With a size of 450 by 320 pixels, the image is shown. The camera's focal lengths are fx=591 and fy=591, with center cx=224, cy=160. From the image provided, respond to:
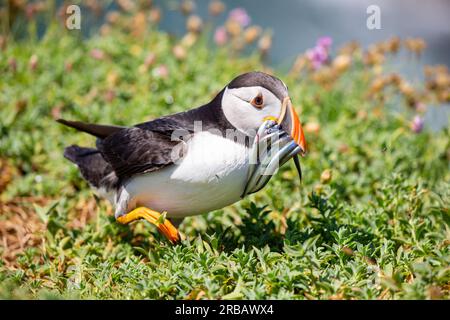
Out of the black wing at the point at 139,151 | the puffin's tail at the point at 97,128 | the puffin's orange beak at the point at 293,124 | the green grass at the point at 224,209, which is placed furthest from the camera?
the puffin's tail at the point at 97,128

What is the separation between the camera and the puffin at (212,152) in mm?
2855

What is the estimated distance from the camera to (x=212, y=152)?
287 centimetres

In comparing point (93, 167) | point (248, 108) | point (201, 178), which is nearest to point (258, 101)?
point (248, 108)

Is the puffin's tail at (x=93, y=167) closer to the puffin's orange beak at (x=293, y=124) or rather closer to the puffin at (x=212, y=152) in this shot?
the puffin at (x=212, y=152)

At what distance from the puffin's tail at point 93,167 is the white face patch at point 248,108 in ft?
3.12

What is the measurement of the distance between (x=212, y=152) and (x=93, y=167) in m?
1.22

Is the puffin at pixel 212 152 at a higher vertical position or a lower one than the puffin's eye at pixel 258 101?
lower

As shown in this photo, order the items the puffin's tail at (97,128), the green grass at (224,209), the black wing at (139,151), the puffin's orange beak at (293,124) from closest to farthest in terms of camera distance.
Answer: the green grass at (224,209), the puffin's orange beak at (293,124), the black wing at (139,151), the puffin's tail at (97,128)

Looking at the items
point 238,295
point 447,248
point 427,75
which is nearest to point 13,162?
point 238,295

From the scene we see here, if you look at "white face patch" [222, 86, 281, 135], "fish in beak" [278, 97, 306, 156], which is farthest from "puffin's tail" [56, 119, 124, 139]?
"fish in beak" [278, 97, 306, 156]

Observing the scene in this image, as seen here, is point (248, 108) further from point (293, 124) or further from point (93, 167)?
point (93, 167)

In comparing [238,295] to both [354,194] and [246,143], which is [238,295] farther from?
[354,194]

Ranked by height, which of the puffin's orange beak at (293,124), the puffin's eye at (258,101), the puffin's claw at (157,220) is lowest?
the puffin's claw at (157,220)

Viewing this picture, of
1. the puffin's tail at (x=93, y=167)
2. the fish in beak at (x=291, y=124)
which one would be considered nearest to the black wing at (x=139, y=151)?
the puffin's tail at (x=93, y=167)
